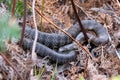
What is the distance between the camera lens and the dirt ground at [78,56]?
2.46 m

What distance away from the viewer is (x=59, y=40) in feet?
13.7

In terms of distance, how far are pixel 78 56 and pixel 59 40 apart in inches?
20.2

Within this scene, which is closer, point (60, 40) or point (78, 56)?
point (78, 56)

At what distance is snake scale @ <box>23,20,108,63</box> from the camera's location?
379 cm

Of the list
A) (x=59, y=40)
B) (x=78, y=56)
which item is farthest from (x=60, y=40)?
(x=78, y=56)

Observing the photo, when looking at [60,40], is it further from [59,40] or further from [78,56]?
[78,56]

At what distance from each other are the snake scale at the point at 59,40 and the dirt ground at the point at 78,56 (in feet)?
0.25

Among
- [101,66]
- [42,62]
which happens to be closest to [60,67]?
[42,62]

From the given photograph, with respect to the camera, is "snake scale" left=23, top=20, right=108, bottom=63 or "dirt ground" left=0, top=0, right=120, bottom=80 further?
"snake scale" left=23, top=20, right=108, bottom=63

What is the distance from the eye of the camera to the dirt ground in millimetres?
2462

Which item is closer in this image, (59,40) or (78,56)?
(78,56)

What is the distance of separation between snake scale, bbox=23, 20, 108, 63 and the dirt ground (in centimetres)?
8

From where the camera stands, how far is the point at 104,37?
13.9 feet

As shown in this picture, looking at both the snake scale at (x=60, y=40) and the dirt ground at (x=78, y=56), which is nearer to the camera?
the dirt ground at (x=78, y=56)
